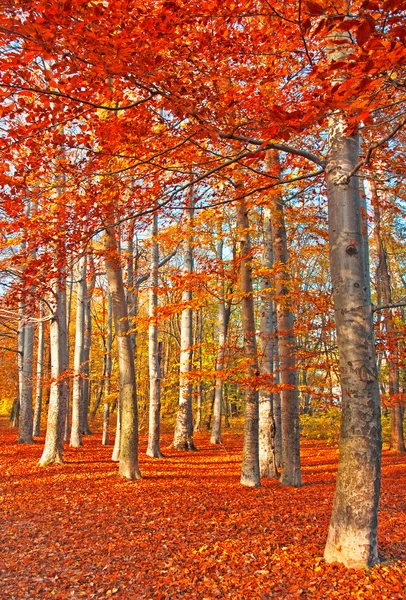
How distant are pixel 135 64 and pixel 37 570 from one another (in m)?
5.33

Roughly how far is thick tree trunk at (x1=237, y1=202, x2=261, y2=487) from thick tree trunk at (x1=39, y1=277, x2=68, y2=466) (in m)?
4.51

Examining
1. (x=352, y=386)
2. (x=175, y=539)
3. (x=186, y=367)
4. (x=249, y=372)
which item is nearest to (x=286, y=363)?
(x=249, y=372)

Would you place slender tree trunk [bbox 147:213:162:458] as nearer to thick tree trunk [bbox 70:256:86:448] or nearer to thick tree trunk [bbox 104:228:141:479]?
thick tree trunk [bbox 104:228:141:479]

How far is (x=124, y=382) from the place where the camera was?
364 inches

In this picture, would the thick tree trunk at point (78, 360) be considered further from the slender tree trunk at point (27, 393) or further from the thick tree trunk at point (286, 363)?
the thick tree trunk at point (286, 363)

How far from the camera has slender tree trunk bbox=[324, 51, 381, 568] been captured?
3871 millimetres

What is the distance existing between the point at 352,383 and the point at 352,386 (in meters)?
0.03

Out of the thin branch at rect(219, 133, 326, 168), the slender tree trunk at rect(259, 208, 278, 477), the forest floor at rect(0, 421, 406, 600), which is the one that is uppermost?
the thin branch at rect(219, 133, 326, 168)

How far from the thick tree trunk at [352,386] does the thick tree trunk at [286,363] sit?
3991mm

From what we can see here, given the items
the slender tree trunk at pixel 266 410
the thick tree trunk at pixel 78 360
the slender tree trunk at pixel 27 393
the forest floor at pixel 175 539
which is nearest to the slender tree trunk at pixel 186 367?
the slender tree trunk at pixel 266 410

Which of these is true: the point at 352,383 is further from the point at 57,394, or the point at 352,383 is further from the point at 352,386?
the point at 57,394

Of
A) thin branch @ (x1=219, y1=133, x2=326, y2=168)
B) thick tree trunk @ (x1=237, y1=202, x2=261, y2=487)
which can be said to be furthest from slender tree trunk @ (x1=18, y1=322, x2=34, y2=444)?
thin branch @ (x1=219, y1=133, x2=326, y2=168)

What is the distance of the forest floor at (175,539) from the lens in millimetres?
3936

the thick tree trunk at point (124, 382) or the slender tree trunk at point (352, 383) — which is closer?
the slender tree trunk at point (352, 383)
